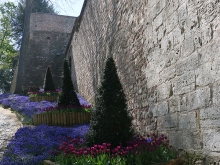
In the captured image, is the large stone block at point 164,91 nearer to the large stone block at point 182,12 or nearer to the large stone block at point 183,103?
the large stone block at point 183,103

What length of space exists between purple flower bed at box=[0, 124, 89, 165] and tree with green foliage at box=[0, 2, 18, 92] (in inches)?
777

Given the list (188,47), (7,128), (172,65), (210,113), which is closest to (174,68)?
(172,65)

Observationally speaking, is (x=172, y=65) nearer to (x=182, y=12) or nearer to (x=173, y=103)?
(x=173, y=103)

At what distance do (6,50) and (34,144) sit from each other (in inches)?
859

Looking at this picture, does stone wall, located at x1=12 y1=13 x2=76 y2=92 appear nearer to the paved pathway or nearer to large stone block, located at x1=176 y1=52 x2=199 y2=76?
the paved pathway

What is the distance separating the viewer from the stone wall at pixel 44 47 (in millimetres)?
21484

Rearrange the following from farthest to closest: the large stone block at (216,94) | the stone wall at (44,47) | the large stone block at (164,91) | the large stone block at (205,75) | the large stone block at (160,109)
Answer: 1. the stone wall at (44,47)
2. the large stone block at (160,109)
3. the large stone block at (164,91)
4. the large stone block at (205,75)
5. the large stone block at (216,94)

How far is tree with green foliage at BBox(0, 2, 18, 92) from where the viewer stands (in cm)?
2478

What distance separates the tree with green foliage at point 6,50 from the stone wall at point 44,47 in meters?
3.44

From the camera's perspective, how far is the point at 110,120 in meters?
4.31

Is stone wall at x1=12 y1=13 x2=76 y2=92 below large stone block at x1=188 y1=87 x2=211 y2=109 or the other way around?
the other way around

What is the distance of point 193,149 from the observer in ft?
10.6

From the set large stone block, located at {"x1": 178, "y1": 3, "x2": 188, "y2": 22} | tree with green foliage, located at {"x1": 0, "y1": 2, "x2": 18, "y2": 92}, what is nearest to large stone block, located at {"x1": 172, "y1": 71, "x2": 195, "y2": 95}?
large stone block, located at {"x1": 178, "y1": 3, "x2": 188, "y2": 22}

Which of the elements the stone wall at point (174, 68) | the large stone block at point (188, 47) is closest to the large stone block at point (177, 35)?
the stone wall at point (174, 68)
